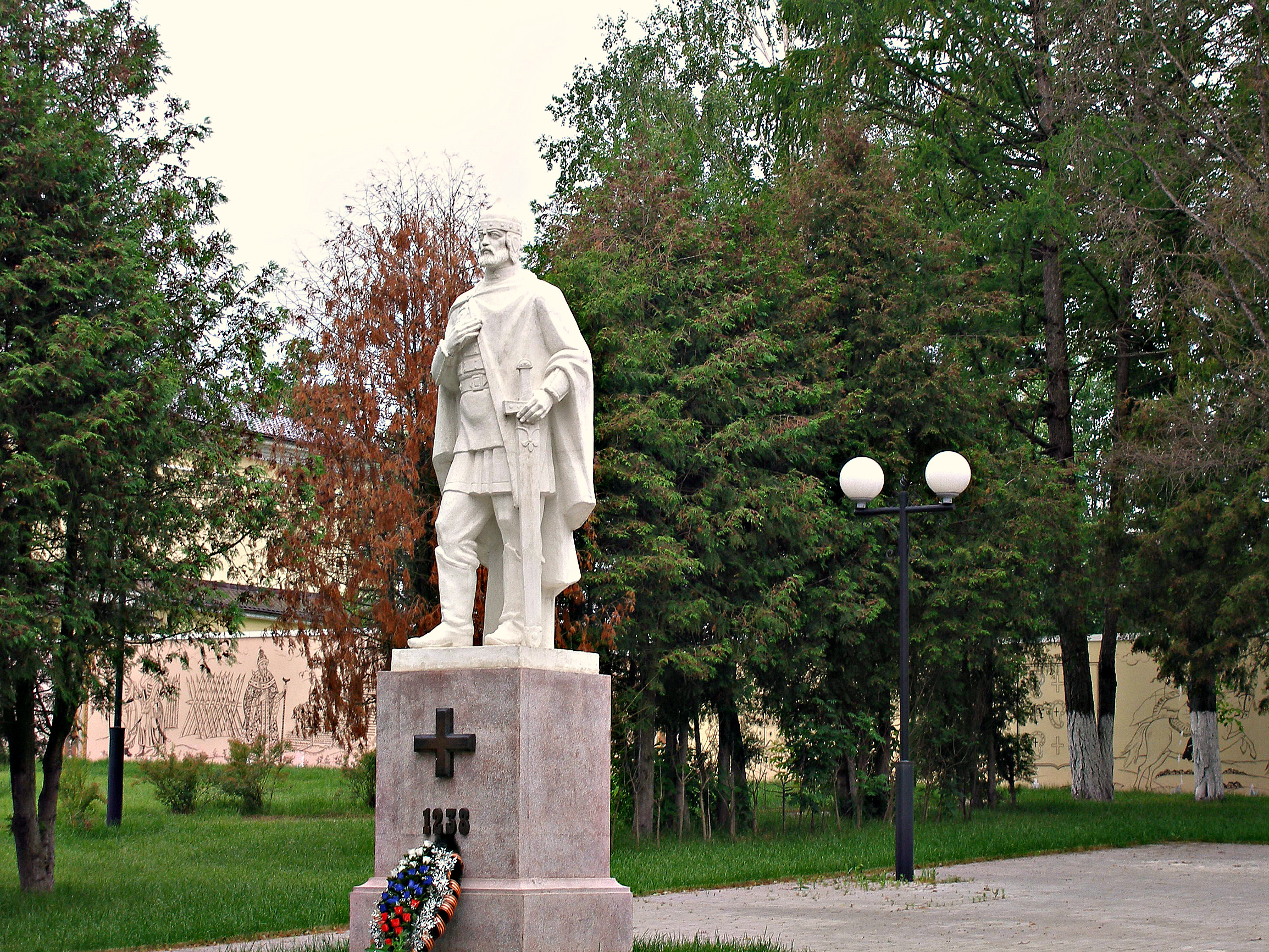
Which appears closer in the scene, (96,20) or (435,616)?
(96,20)

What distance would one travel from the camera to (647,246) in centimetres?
1766

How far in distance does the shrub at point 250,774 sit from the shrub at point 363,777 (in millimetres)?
1136

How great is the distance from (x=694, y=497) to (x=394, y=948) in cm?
1020

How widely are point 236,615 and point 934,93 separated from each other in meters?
15.9

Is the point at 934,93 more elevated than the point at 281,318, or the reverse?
the point at 934,93

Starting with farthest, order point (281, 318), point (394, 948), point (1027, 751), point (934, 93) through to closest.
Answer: point (934, 93) → point (1027, 751) → point (281, 318) → point (394, 948)

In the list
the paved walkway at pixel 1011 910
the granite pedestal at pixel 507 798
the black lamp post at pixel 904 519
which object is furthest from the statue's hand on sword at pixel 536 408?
the black lamp post at pixel 904 519

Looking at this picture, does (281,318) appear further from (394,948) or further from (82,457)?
(394,948)

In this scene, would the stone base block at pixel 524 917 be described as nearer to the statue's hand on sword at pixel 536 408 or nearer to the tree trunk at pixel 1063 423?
the statue's hand on sword at pixel 536 408

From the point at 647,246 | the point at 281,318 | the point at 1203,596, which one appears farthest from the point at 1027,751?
the point at 281,318

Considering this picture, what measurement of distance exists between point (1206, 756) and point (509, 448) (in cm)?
1957

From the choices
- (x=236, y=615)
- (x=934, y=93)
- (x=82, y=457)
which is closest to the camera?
(x=82, y=457)

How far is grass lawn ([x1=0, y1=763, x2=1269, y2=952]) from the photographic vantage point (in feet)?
32.9

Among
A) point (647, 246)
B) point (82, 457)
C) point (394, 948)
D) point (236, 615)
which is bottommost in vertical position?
point (394, 948)
